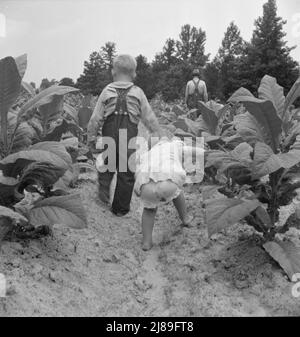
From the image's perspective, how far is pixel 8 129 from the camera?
106 inches

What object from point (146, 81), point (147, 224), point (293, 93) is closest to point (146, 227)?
point (147, 224)

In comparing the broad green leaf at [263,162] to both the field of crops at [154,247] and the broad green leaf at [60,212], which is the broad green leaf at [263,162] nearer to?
the field of crops at [154,247]

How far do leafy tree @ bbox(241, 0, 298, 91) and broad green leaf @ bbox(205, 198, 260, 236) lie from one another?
24878 millimetres

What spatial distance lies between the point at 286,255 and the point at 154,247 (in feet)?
3.71

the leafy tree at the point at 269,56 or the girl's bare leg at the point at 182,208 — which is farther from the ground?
the leafy tree at the point at 269,56

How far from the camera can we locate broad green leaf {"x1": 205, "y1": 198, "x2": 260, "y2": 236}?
2324 mm

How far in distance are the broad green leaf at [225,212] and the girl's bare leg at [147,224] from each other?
80 centimetres

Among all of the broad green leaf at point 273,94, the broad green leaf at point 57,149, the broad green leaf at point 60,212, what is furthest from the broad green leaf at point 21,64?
the broad green leaf at point 273,94

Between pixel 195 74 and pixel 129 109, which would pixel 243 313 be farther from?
pixel 195 74

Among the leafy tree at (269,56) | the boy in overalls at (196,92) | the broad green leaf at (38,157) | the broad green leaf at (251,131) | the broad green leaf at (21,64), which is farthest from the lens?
the leafy tree at (269,56)

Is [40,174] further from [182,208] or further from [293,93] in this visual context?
[293,93]

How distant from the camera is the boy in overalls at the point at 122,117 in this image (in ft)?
12.8

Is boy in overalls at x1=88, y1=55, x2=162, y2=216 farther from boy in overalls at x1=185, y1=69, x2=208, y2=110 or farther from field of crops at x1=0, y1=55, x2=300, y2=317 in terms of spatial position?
boy in overalls at x1=185, y1=69, x2=208, y2=110
